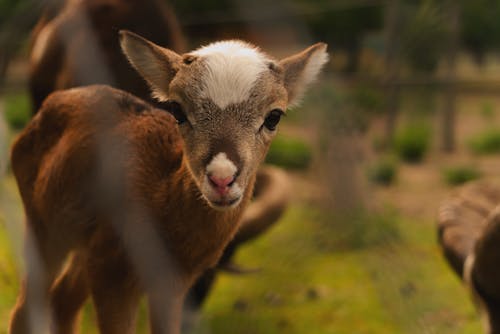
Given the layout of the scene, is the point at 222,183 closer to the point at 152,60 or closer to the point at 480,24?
the point at 152,60

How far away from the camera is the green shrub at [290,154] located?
4.71 m

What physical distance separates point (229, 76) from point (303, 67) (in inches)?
6.6

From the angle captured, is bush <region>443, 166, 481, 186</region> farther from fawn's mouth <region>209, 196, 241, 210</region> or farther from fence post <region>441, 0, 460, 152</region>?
fawn's mouth <region>209, 196, 241, 210</region>

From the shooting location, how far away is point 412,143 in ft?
17.5

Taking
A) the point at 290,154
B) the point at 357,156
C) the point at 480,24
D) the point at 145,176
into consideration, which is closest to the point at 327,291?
the point at 357,156

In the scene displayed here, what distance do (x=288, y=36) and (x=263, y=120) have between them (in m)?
0.60

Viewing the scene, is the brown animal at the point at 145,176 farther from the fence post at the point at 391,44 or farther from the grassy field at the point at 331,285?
the fence post at the point at 391,44

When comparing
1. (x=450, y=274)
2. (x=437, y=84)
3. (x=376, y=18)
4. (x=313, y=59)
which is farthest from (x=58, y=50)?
(x=437, y=84)

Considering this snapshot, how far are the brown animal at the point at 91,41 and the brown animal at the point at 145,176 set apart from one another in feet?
1.86

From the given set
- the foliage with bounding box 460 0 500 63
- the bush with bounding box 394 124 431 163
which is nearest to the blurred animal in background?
the foliage with bounding box 460 0 500 63

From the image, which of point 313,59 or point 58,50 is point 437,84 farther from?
point 313,59

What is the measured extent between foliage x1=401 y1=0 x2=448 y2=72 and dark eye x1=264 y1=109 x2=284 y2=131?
2328mm

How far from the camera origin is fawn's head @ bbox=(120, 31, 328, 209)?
115cm

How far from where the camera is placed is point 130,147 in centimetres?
143
